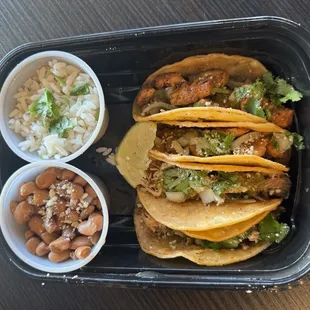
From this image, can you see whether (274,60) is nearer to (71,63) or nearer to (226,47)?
(226,47)

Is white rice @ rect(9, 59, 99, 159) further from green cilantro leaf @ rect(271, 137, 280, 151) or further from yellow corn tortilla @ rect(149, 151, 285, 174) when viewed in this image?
green cilantro leaf @ rect(271, 137, 280, 151)

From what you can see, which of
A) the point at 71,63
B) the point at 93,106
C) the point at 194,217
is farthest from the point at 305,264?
the point at 71,63

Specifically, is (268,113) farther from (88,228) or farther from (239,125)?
(88,228)

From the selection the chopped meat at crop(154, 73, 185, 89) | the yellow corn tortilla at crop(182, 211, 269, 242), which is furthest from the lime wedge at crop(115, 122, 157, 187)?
the yellow corn tortilla at crop(182, 211, 269, 242)

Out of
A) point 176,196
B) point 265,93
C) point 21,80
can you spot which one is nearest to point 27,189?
point 21,80

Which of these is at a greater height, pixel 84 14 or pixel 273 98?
pixel 84 14

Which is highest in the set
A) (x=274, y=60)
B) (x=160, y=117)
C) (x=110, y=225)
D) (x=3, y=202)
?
(x=274, y=60)
